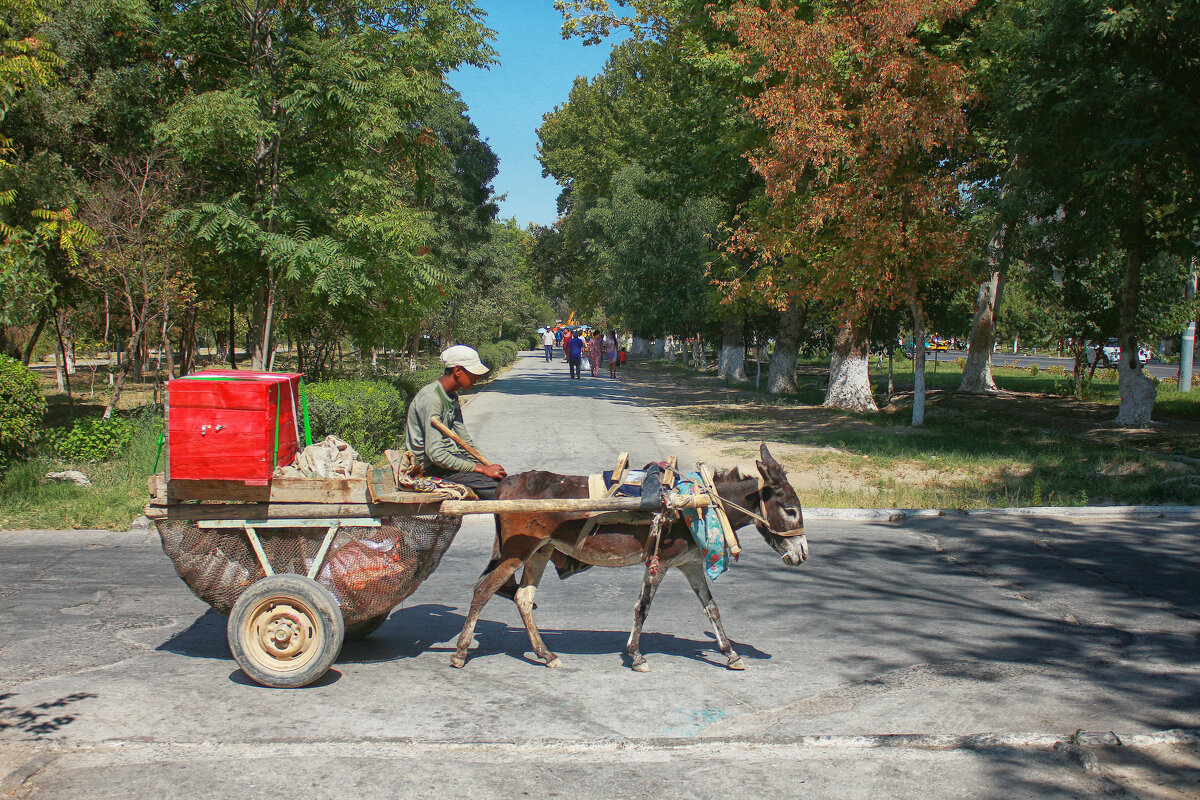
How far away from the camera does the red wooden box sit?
5.37 meters

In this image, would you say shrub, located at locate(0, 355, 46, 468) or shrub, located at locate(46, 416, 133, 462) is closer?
shrub, located at locate(0, 355, 46, 468)

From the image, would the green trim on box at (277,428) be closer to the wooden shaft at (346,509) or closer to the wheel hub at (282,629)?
the wooden shaft at (346,509)

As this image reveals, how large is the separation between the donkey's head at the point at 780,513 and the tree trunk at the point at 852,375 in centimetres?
1908

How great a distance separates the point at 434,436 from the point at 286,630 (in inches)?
65.9

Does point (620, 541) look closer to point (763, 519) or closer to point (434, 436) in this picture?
point (763, 519)

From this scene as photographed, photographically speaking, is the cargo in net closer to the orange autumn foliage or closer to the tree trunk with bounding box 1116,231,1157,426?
the orange autumn foliage

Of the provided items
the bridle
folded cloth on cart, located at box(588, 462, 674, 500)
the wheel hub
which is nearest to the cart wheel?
the wheel hub

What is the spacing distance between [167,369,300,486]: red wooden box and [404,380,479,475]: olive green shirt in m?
1.12

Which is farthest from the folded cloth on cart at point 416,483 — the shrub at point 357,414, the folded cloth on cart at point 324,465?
the shrub at point 357,414

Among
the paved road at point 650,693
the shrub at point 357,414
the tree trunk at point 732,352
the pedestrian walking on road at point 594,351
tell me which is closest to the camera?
the paved road at point 650,693

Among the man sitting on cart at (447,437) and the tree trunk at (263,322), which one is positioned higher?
the tree trunk at (263,322)

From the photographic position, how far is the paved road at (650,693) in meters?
4.41

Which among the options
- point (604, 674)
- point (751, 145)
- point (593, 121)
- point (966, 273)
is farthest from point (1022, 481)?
point (593, 121)

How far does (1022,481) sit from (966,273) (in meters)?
6.75
